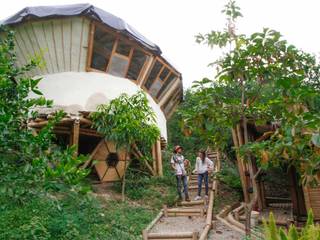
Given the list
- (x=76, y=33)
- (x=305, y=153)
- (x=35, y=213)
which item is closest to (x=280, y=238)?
(x=305, y=153)

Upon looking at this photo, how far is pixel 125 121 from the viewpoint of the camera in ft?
32.2

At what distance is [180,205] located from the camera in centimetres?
990

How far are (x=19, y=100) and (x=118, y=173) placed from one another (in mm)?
8825

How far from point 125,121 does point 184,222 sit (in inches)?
123

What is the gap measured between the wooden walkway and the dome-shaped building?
226cm

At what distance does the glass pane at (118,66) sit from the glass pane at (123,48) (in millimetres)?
185

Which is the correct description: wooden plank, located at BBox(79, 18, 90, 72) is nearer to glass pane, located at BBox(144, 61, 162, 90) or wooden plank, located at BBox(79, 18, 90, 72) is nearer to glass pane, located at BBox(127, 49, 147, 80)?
glass pane, located at BBox(127, 49, 147, 80)

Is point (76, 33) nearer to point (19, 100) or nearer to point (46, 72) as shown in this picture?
point (46, 72)

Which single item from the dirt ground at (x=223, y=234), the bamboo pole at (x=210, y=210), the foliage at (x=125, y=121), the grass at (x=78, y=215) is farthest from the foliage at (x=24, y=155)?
the foliage at (x=125, y=121)

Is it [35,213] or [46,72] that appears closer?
[35,213]

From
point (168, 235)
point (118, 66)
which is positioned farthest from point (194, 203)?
point (118, 66)

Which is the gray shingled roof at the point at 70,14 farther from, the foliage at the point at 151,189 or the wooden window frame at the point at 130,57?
the foliage at the point at 151,189

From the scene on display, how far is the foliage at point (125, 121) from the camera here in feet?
32.2

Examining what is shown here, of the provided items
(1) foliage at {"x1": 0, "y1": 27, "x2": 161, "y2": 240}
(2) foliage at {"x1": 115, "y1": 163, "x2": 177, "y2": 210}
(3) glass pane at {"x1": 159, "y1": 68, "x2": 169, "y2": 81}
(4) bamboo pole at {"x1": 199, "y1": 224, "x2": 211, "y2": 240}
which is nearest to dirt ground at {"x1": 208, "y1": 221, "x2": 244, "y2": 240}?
(4) bamboo pole at {"x1": 199, "y1": 224, "x2": 211, "y2": 240}
